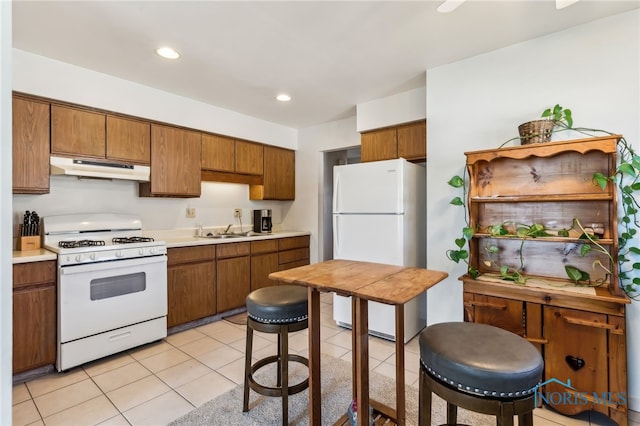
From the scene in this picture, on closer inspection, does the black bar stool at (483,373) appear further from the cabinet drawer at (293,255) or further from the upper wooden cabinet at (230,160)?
the upper wooden cabinet at (230,160)

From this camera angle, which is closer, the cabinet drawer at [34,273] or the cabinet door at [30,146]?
the cabinet drawer at [34,273]

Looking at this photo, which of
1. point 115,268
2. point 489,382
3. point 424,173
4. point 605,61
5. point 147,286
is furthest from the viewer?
point 424,173

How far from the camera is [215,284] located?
3.35 meters

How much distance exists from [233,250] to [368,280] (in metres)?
2.39

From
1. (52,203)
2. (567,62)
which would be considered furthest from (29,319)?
(567,62)

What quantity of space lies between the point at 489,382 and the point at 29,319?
2.92 metres

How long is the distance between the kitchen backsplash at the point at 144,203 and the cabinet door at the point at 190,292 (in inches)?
28.7

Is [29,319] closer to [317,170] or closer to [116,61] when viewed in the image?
[116,61]

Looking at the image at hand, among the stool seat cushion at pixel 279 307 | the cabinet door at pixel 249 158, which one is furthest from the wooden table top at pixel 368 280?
the cabinet door at pixel 249 158

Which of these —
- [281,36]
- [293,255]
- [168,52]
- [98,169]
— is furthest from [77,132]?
[293,255]

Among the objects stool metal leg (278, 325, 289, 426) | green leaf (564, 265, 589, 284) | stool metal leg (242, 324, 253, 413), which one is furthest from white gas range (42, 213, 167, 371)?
green leaf (564, 265, 589, 284)

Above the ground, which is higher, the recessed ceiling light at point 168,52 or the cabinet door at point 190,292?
the recessed ceiling light at point 168,52

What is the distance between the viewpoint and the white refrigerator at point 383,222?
2.77 meters

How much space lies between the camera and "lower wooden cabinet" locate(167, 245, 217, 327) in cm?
300
